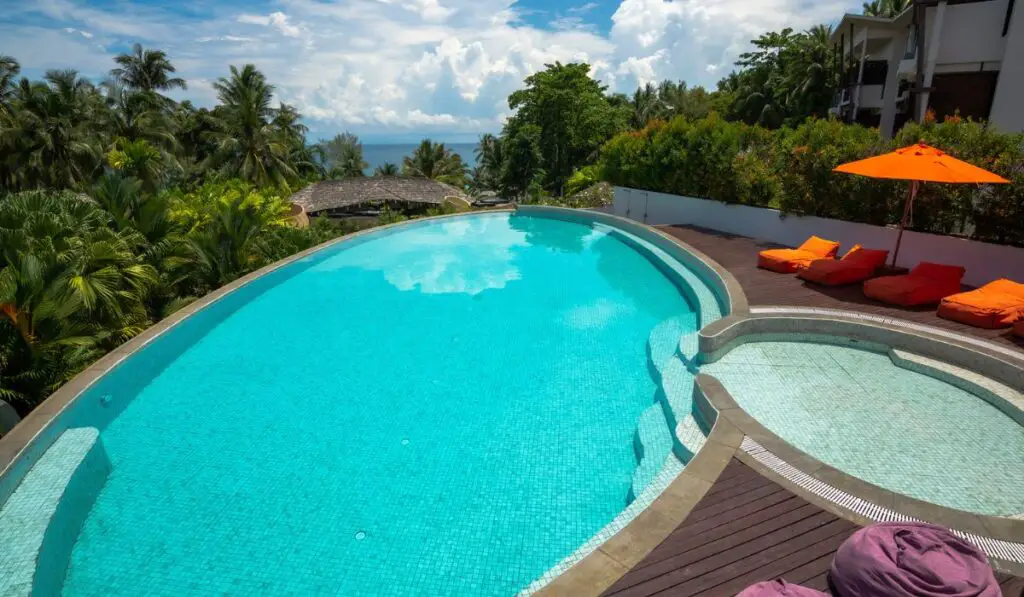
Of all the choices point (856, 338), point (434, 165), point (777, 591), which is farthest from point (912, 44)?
point (434, 165)

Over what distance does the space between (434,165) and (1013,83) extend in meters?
37.6

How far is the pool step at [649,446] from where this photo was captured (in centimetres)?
571

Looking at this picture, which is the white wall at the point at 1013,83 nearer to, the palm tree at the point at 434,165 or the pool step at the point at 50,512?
the pool step at the point at 50,512

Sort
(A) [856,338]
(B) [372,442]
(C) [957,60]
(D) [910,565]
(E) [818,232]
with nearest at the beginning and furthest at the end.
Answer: (D) [910,565]
(B) [372,442]
(A) [856,338]
(E) [818,232]
(C) [957,60]

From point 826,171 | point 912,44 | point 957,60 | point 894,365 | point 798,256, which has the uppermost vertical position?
point 912,44

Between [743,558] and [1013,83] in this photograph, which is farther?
[1013,83]

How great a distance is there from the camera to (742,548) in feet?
12.8

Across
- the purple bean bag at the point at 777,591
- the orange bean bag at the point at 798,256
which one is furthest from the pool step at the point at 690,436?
the orange bean bag at the point at 798,256

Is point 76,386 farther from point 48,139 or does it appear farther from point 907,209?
point 48,139

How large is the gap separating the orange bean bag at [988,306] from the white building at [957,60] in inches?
354

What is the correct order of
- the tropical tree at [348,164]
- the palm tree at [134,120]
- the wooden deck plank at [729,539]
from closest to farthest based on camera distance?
the wooden deck plank at [729,539]
the palm tree at [134,120]
the tropical tree at [348,164]

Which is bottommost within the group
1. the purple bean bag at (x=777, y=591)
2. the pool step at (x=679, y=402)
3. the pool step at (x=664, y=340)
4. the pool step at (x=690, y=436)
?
the pool step at (x=664, y=340)

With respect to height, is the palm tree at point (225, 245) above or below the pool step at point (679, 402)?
above

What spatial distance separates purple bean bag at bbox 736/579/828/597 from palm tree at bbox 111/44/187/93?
148 feet
